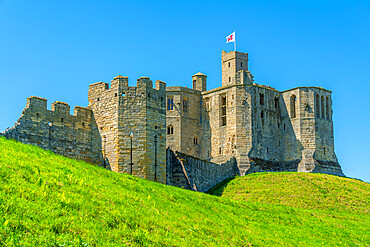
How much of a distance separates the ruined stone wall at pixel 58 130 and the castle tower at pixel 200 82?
3032cm

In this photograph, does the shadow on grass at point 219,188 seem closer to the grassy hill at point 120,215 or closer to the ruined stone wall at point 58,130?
the grassy hill at point 120,215

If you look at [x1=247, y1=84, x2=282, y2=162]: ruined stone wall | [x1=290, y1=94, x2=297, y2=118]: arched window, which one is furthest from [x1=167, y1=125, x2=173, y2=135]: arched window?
[x1=290, y1=94, x2=297, y2=118]: arched window

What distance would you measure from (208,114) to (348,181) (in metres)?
17.9

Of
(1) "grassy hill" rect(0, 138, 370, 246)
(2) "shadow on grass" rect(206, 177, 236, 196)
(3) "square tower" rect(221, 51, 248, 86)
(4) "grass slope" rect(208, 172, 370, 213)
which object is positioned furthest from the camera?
(3) "square tower" rect(221, 51, 248, 86)

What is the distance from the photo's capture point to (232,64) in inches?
2675

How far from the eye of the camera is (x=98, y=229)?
52.0ft

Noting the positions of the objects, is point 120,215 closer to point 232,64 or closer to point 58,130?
point 58,130

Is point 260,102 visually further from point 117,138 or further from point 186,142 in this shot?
point 117,138

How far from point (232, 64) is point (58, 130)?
37.6 meters

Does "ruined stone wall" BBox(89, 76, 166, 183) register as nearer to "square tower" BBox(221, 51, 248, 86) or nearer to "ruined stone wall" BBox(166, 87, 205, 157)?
"ruined stone wall" BBox(166, 87, 205, 157)

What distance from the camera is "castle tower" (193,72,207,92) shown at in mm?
65625

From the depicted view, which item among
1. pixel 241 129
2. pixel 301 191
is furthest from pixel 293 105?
pixel 301 191

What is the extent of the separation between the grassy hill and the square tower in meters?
35.6

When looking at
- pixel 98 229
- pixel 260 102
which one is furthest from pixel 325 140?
pixel 98 229
